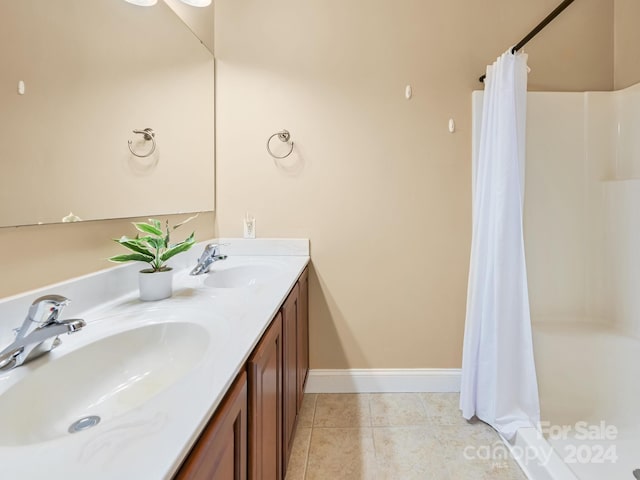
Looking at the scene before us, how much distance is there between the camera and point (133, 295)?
3.87 ft

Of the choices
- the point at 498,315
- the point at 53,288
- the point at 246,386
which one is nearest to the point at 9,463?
the point at 246,386

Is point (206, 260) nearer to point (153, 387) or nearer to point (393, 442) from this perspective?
point (153, 387)

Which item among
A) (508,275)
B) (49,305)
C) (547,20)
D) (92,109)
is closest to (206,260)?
(92,109)

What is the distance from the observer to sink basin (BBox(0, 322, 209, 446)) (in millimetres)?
604

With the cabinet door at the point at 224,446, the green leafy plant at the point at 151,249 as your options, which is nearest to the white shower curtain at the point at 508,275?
the cabinet door at the point at 224,446

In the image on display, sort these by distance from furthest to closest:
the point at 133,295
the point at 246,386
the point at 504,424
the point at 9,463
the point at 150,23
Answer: the point at 504,424 → the point at 150,23 → the point at 133,295 → the point at 246,386 → the point at 9,463

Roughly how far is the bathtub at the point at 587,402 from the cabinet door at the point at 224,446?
4.33 ft

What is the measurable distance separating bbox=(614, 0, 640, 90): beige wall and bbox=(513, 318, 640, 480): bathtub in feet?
4.94

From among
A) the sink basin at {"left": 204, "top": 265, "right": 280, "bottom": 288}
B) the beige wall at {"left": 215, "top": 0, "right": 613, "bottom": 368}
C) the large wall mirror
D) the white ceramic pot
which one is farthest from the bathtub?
the large wall mirror

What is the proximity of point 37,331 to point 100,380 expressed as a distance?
0.19 meters

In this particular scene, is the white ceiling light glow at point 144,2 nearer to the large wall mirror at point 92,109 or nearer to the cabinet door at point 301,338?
the large wall mirror at point 92,109

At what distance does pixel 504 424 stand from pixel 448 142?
1.57 metres

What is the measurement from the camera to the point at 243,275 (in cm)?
173

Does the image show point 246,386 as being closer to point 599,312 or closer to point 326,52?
point 326,52
